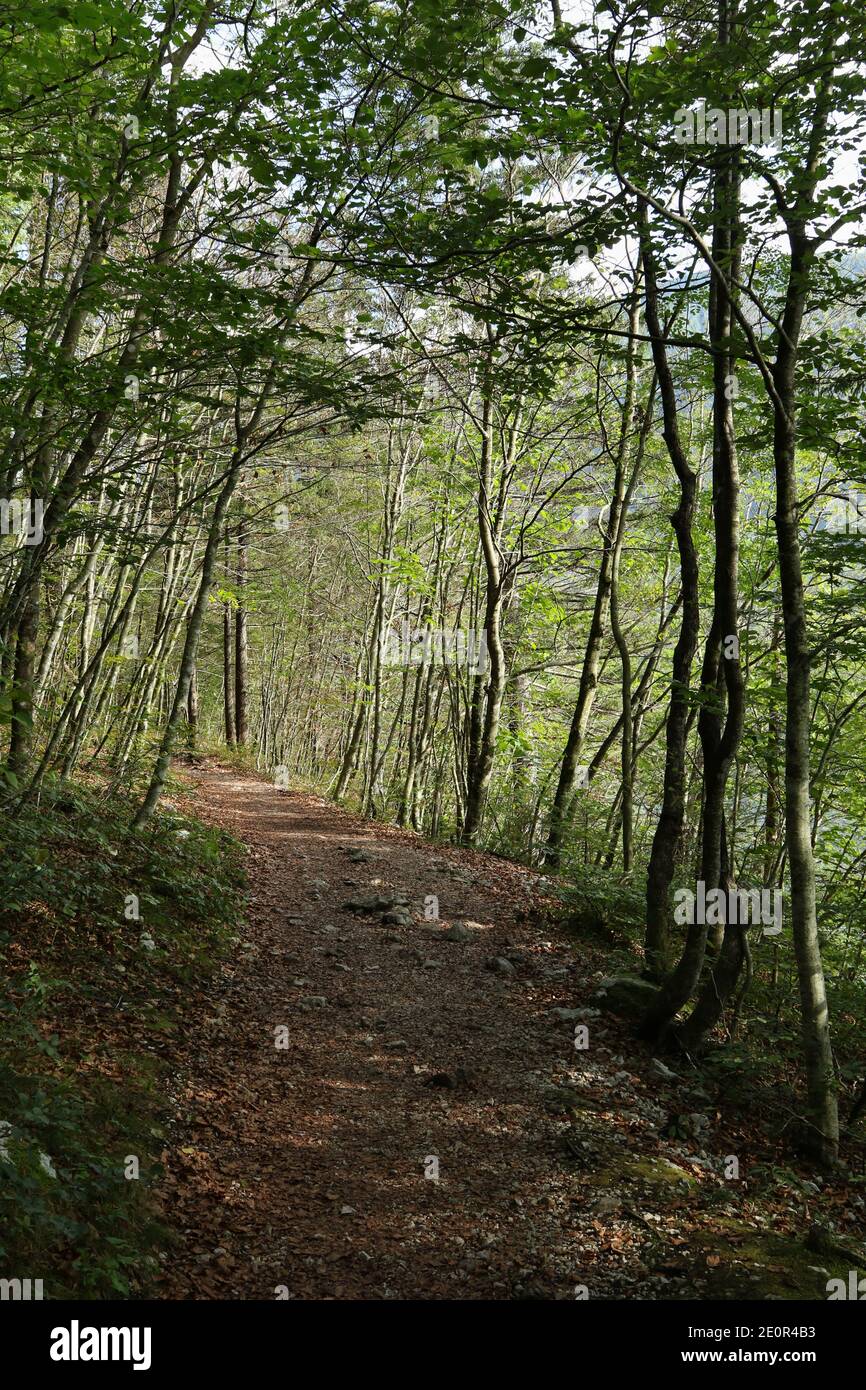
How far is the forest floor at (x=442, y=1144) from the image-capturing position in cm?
404

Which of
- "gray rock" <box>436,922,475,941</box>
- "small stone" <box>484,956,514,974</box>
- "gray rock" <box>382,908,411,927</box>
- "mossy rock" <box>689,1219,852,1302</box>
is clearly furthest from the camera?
"gray rock" <box>382,908,411,927</box>

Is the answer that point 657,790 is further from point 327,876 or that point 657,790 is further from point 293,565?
point 293,565

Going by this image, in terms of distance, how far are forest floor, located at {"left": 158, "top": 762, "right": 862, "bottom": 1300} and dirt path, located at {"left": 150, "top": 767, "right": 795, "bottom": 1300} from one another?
0.01 meters

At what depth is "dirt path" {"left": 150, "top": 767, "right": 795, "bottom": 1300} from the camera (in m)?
4.05

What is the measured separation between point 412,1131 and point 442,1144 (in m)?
0.23

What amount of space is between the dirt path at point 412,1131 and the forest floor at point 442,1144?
1 cm

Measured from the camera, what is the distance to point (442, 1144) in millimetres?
5211
